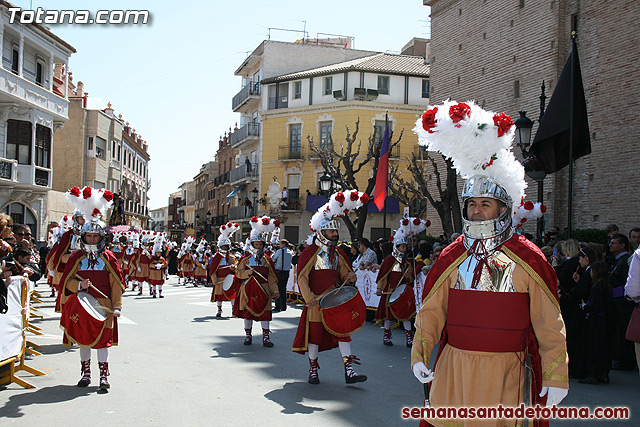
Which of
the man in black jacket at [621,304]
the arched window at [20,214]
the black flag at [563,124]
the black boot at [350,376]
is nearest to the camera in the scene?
the black boot at [350,376]

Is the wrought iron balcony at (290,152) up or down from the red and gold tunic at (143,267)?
up

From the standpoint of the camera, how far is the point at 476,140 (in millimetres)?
4379

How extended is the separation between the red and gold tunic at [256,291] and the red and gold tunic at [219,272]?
3.80m

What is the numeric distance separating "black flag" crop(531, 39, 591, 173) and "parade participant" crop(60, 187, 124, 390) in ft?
25.5

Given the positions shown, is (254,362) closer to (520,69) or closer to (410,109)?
(520,69)

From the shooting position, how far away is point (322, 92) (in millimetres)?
43250

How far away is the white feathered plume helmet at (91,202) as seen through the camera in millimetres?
8500

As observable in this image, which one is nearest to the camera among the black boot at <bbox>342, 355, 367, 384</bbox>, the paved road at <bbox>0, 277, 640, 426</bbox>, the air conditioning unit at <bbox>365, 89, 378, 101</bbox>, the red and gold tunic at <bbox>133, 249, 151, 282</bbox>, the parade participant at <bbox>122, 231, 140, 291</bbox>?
the paved road at <bbox>0, 277, 640, 426</bbox>

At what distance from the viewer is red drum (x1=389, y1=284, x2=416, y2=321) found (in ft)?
37.5

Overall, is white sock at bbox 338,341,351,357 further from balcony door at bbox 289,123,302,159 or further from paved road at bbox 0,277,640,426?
balcony door at bbox 289,123,302,159

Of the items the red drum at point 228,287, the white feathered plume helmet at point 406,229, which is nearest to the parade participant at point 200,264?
the red drum at point 228,287

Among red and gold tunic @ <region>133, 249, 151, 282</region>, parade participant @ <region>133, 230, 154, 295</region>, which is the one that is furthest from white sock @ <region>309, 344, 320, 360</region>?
red and gold tunic @ <region>133, 249, 151, 282</region>

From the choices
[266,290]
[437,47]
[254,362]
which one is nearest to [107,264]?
[254,362]

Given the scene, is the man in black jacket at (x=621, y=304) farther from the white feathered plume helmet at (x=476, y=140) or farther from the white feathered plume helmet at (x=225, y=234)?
the white feathered plume helmet at (x=225, y=234)
